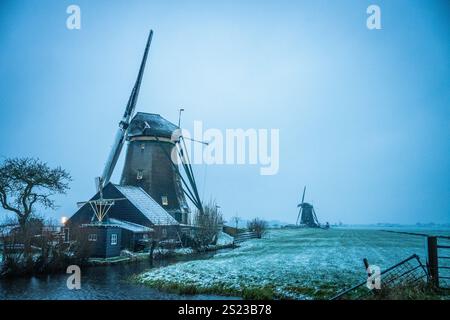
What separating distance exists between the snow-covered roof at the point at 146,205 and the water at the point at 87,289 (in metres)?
9.83

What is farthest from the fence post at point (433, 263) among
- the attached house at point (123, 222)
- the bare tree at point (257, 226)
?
the bare tree at point (257, 226)

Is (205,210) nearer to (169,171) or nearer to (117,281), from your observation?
(169,171)

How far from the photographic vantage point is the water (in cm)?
1070

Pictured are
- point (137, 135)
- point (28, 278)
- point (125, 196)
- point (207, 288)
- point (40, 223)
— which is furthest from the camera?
point (137, 135)

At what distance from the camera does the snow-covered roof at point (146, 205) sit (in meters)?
25.5

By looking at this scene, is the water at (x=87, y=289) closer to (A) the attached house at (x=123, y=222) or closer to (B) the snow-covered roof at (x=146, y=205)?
(A) the attached house at (x=123, y=222)

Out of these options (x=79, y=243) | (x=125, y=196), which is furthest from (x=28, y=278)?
(x=125, y=196)

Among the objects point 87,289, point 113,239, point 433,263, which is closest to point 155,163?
point 113,239

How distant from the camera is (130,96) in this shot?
28.6m

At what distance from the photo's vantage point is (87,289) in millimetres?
11766

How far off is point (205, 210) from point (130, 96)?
11422 mm

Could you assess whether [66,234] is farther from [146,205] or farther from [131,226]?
[146,205]
